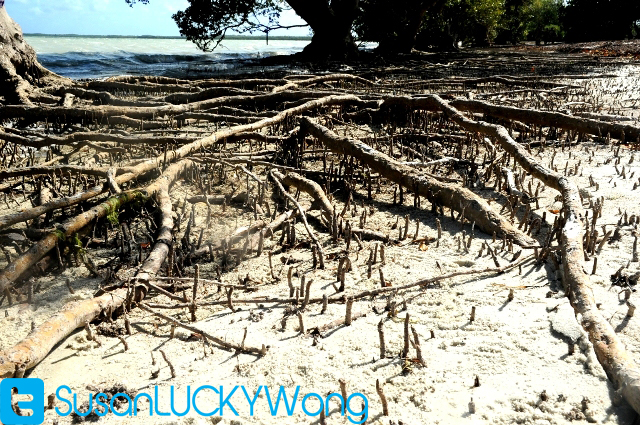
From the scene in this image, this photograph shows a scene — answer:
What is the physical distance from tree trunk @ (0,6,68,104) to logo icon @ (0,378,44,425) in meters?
5.80

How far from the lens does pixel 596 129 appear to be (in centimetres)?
524

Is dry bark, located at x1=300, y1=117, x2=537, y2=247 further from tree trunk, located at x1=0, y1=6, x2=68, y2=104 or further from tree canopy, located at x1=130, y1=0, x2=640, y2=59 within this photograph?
tree canopy, located at x1=130, y1=0, x2=640, y2=59

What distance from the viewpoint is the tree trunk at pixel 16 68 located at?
23.0 feet

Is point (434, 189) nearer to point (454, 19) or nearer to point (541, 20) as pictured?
point (454, 19)

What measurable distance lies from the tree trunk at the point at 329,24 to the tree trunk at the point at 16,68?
1206 centimetres

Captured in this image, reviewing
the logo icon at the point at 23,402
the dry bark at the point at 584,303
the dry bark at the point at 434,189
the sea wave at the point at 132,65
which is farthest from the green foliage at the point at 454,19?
the logo icon at the point at 23,402

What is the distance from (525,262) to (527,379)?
0.96m

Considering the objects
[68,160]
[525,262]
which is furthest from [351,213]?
[68,160]

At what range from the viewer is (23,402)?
1.81 m

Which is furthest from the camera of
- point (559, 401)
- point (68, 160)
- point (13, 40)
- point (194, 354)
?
point (13, 40)

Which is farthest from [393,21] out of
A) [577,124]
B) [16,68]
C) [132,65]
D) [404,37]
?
[577,124]

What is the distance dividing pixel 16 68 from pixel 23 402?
22.9ft

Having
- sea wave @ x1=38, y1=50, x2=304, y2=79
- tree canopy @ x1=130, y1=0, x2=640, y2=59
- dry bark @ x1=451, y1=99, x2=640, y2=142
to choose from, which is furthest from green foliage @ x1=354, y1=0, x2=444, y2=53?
dry bark @ x1=451, y1=99, x2=640, y2=142

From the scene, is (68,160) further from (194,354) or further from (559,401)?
(559,401)
